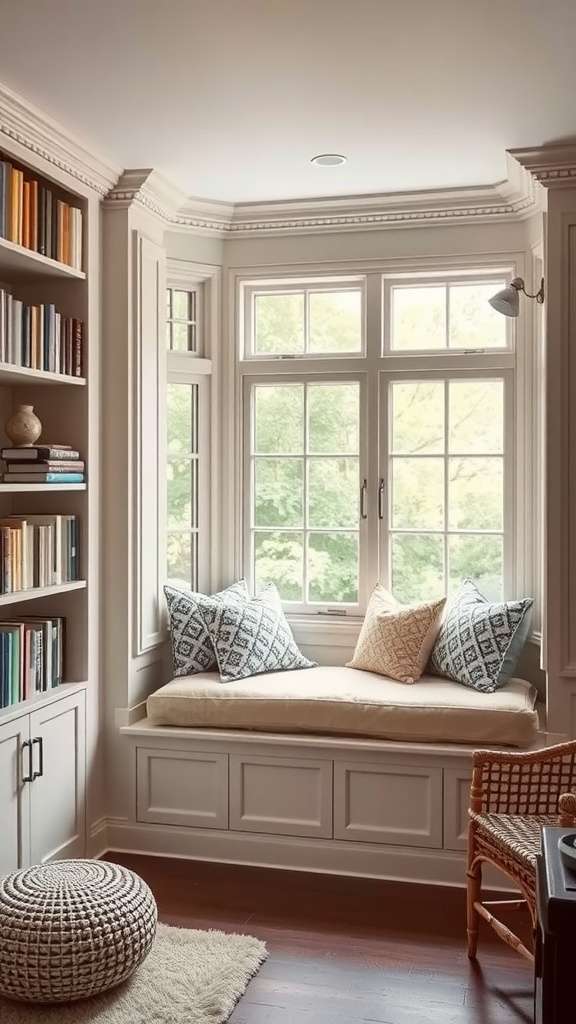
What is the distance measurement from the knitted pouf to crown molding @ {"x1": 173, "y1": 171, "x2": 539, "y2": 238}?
9.65ft

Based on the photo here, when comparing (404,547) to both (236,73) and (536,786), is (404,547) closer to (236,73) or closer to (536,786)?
(536,786)

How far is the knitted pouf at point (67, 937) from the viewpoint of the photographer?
2553 mm

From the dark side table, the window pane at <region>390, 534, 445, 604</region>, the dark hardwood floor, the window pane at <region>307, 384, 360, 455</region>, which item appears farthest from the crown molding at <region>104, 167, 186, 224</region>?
the dark side table

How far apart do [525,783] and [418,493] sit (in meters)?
1.61

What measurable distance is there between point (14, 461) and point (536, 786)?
→ 7.18ft

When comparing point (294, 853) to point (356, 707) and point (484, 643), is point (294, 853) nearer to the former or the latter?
point (356, 707)

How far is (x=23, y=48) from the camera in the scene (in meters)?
2.73

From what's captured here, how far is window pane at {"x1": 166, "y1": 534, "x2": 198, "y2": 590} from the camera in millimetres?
4414

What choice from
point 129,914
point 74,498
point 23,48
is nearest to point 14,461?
point 74,498

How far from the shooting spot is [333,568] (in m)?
4.46

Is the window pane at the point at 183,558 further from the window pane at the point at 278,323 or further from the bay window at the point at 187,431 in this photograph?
the window pane at the point at 278,323

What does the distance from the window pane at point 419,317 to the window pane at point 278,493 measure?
775 millimetres

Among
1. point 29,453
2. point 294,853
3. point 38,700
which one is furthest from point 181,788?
point 29,453

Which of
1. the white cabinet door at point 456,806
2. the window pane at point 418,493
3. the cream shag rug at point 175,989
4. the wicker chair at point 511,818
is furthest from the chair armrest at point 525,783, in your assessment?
the window pane at point 418,493
